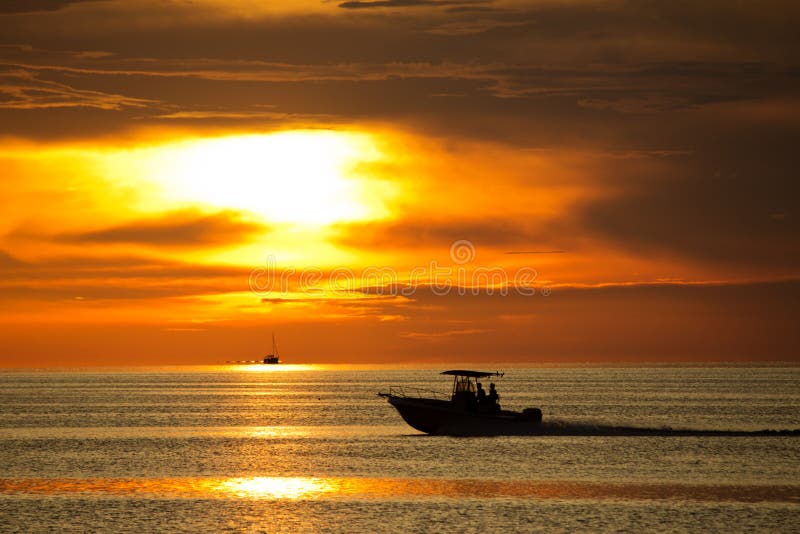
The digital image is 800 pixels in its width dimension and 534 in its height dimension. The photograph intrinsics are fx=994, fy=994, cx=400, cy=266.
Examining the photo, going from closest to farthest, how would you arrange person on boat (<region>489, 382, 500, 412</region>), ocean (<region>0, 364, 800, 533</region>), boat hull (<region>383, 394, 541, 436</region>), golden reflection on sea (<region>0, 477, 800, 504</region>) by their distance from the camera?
ocean (<region>0, 364, 800, 533</region>) < golden reflection on sea (<region>0, 477, 800, 504</region>) < person on boat (<region>489, 382, 500, 412</region>) < boat hull (<region>383, 394, 541, 436</region>)

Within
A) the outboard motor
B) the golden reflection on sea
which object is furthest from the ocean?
the outboard motor

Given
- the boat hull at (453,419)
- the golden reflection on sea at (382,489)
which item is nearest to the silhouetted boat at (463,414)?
the boat hull at (453,419)

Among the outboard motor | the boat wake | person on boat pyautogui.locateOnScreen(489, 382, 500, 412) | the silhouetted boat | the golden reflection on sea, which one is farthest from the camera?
the boat wake

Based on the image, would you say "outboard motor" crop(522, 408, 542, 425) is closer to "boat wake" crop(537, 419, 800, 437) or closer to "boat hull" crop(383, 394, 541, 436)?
"boat hull" crop(383, 394, 541, 436)

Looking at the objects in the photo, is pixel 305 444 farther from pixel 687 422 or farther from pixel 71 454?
pixel 687 422

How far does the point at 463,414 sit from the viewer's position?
2970 inches

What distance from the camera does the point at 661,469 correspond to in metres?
62.2

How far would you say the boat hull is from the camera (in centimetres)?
7588

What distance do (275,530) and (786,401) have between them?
143 metres

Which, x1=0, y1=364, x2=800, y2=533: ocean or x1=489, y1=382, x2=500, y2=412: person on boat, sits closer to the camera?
x1=0, y1=364, x2=800, y2=533: ocean

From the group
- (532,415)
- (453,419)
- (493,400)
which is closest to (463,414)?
(453,419)

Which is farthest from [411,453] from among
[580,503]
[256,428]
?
[256,428]

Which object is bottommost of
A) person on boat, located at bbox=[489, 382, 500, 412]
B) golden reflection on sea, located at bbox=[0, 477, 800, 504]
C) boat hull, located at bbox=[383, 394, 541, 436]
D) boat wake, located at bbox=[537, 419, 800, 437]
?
golden reflection on sea, located at bbox=[0, 477, 800, 504]

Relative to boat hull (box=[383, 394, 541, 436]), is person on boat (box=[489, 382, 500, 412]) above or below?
above
